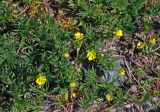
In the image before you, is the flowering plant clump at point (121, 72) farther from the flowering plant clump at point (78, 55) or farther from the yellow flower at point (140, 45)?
the yellow flower at point (140, 45)

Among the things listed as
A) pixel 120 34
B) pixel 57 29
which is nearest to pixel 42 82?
pixel 57 29

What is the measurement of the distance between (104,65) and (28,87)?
2.22 ft

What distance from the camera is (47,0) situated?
12.6ft

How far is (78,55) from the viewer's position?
3.48 meters

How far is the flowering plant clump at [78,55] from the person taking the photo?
10.6 feet

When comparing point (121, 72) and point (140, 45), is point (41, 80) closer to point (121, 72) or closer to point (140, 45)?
point (121, 72)

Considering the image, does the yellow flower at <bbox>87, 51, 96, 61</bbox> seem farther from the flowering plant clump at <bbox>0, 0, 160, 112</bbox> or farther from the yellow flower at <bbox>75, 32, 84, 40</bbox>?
the yellow flower at <bbox>75, 32, 84, 40</bbox>

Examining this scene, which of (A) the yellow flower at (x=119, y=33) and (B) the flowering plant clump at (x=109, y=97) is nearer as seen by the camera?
(B) the flowering plant clump at (x=109, y=97)

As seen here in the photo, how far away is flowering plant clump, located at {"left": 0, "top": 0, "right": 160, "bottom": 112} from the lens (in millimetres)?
3227

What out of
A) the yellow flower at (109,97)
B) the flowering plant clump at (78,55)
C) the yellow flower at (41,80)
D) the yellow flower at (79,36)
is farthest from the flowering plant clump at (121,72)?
the yellow flower at (41,80)

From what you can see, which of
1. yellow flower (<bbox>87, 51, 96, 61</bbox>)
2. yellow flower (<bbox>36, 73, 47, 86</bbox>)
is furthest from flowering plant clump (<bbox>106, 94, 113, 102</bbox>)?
yellow flower (<bbox>36, 73, 47, 86</bbox>)

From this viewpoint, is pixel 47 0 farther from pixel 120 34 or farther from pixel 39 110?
pixel 39 110

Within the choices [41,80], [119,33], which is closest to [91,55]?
[119,33]

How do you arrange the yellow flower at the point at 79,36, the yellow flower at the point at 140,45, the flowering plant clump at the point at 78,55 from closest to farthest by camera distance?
the flowering plant clump at the point at 78,55, the yellow flower at the point at 79,36, the yellow flower at the point at 140,45
